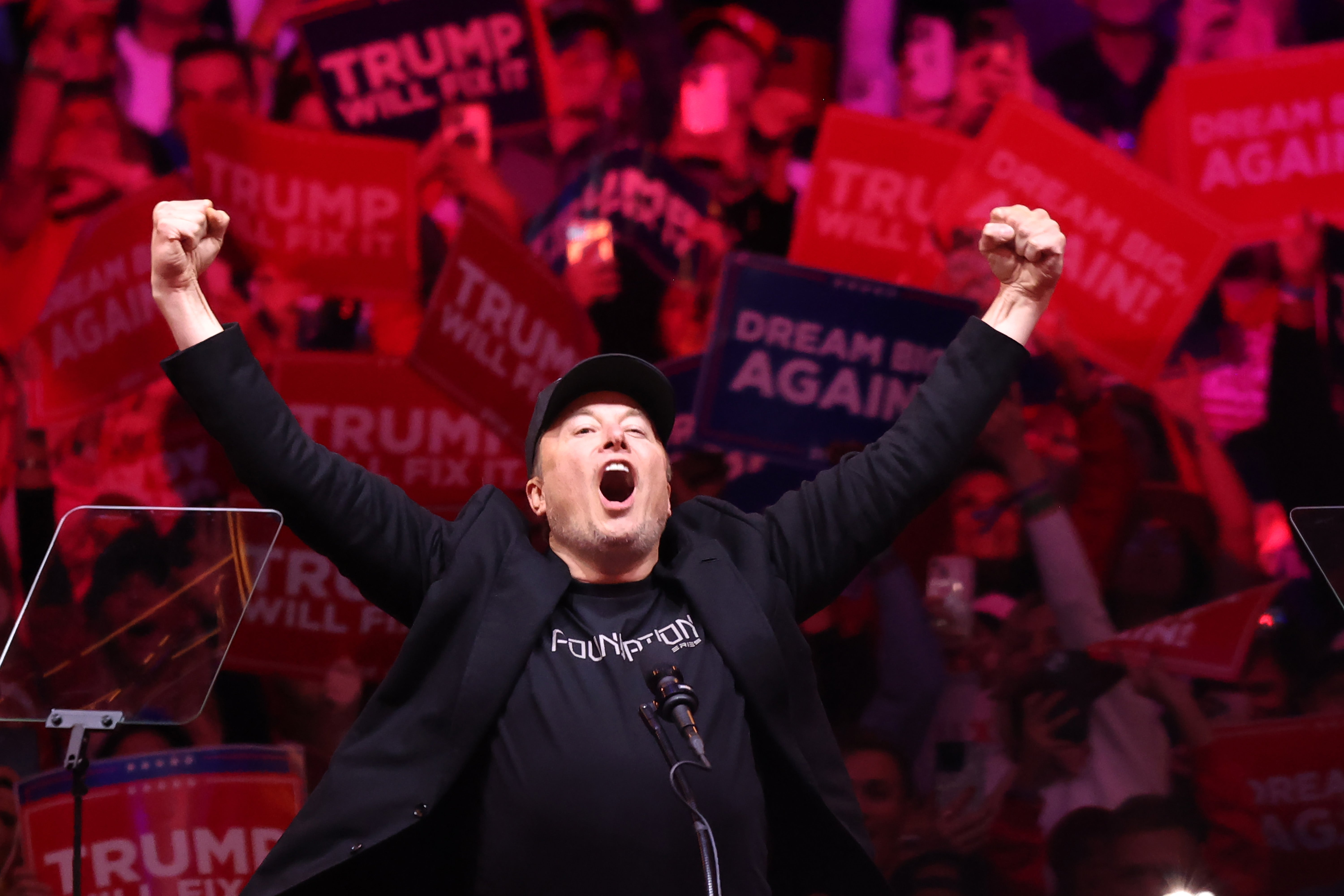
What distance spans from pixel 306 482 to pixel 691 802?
61 centimetres

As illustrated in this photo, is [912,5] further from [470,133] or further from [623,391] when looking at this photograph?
[623,391]

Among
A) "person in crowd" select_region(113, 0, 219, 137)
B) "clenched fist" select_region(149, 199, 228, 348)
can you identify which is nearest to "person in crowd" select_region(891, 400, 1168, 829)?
"clenched fist" select_region(149, 199, 228, 348)

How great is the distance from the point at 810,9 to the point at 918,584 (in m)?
1.40

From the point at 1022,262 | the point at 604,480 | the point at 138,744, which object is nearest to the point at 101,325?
the point at 138,744

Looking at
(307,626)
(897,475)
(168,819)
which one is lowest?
(168,819)

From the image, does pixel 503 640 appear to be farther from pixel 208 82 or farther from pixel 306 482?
pixel 208 82

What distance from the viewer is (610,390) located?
5.05 feet

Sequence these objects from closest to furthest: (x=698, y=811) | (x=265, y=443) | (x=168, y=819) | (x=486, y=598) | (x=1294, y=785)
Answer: (x=698, y=811), (x=265, y=443), (x=486, y=598), (x=168, y=819), (x=1294, y=785)

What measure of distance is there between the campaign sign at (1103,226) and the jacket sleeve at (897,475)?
3.42ft

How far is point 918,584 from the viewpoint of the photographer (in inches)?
90.1

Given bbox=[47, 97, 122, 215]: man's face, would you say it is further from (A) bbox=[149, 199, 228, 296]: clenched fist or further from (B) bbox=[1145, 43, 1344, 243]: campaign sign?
(B) bbox=[1145, 43, 1344, 243]: campaign sign

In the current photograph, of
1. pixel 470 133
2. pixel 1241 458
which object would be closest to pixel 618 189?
pixel 470 133

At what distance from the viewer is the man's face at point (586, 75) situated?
7.81ft

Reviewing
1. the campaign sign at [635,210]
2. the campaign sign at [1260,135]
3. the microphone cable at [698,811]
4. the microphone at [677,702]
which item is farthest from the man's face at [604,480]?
the campaign sign at [1260,135]
